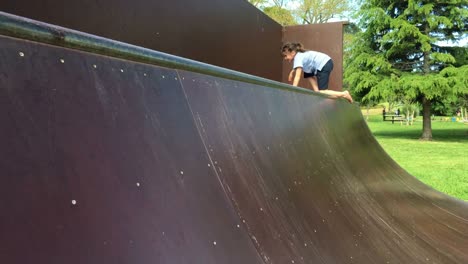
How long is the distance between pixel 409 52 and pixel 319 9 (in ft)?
27.9

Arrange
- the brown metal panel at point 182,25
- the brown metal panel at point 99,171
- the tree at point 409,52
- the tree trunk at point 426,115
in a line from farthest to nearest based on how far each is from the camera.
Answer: the tree trunk at point 426,115 → the tree at point 409,52 → the brown metal panel at point 182,25 → the brown metal panel at point 99,171

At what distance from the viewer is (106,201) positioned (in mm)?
1115

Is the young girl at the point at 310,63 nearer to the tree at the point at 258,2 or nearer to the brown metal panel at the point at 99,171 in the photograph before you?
the brown metal panel at the point at 99,171

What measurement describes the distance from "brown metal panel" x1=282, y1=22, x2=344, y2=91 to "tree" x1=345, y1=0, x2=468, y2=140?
41.7ft

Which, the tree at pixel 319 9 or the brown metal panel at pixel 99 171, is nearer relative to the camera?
the brown metal panel at pixel 99 171

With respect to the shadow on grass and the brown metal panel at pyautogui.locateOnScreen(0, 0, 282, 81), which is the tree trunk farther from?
the brown metal panel at pyautogui.locateOnScreen(0, 0, 282, 81)

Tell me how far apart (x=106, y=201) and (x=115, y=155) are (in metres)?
0.15

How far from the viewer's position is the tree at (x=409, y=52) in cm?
1942

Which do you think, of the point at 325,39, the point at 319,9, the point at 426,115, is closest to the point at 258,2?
the point at 319,9

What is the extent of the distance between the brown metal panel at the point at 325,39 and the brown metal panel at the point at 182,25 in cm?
44

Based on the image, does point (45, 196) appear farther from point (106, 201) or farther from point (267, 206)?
point (267, 206)

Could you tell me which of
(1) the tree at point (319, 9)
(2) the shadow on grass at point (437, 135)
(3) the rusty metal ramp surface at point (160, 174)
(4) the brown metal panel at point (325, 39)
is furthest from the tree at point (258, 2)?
(3) the rusty metal ramp surface at point (160, 174)

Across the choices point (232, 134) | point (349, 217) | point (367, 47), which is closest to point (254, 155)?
point (232, 134)

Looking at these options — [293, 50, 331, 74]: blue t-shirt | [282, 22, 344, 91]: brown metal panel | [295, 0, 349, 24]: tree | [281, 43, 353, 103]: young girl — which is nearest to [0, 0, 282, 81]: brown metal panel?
[282, 22, 344, 91]: brown metal panel
